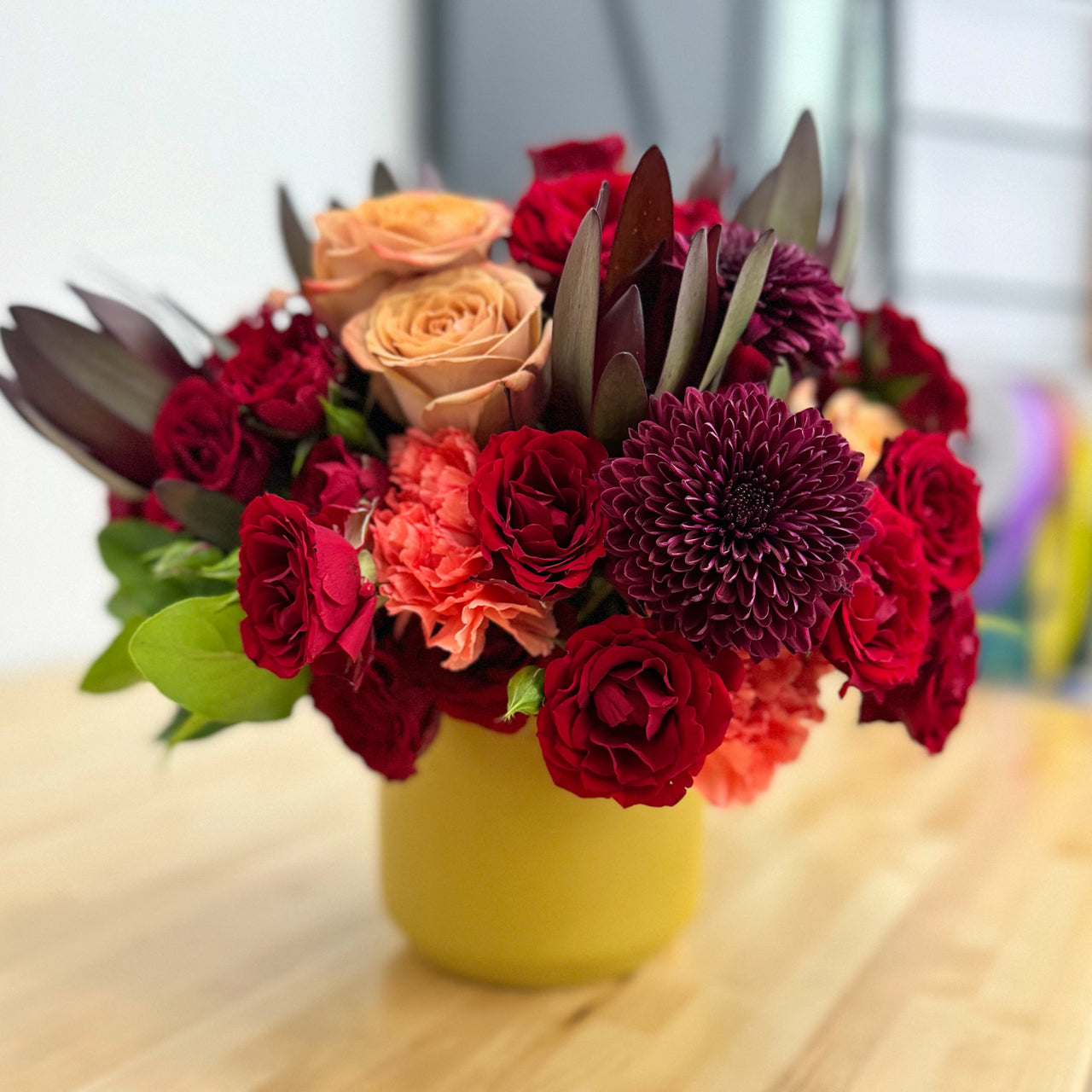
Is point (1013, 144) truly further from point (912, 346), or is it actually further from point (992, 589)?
point (912, 346)

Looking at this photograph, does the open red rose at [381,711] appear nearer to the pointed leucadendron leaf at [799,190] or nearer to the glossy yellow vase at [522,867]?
the glossy yellow vase at [522,867]

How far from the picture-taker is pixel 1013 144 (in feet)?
7.14

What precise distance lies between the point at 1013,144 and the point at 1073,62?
218 mm

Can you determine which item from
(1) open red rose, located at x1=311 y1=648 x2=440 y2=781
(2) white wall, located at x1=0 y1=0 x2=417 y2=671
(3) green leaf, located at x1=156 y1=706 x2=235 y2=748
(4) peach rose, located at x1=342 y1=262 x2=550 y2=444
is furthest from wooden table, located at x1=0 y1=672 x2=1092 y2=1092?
(2) white wall, located at x1=0 y1=0 x2=417 y2=671

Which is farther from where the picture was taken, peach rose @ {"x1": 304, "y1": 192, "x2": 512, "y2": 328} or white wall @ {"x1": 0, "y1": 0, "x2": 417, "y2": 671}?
white wall @ {"x1": 0, "y1": 0, "x2": 417, "y2": 671}

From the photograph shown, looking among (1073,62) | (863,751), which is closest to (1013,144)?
(1073,62)

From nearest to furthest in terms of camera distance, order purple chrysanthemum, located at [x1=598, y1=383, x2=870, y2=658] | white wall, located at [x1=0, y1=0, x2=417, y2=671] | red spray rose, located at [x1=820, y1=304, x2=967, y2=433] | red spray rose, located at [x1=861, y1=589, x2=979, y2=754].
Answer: purple chrysanthemum, located at [x1=598, y1=383, x2=870, y2=658]
red spray rose, located at [x1=861, y1=589, x2=979, y2=754]
red spray rose, located at [x1=820, y1=304, x2=967, y2=433]
white wall, located at [x1=0, y1=0, x2=417, y2=671]

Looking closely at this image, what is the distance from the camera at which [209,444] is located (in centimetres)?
49

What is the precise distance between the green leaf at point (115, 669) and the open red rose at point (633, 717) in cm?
24

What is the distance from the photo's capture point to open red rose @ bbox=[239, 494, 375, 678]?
395mm

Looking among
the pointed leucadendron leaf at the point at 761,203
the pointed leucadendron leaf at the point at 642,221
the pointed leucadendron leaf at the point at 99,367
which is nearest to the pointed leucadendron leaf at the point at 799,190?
the pointed leucadendron leaf at the point at 761,203

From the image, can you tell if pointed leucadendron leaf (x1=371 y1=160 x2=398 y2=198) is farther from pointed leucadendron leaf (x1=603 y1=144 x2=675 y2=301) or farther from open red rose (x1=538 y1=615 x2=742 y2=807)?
open red rose (x1=538 y1=615 x2=742 y2=807)

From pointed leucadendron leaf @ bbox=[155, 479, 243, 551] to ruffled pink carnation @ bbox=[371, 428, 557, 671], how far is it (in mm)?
84

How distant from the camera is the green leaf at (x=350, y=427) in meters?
0.48
